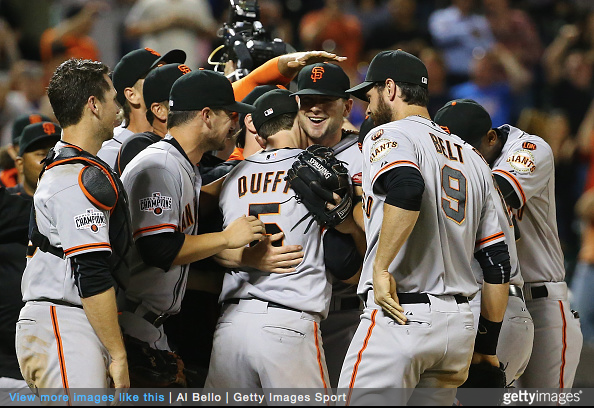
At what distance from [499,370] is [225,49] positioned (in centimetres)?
321

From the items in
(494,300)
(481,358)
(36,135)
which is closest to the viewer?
(494,300)

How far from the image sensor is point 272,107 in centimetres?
450

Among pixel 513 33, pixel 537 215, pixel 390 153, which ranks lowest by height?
pixel 537 215

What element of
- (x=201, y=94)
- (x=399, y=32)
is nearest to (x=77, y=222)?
(x=201, y=94)

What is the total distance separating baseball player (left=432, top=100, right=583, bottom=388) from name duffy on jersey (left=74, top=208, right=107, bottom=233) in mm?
2224

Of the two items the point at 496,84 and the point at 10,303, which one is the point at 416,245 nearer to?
the point at 10,303

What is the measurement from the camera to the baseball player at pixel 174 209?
403cm

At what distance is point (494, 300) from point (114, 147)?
243 centimetres

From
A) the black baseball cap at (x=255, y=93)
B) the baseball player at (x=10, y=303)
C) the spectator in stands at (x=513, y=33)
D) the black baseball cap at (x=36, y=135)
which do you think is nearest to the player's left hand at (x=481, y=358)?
the black baseball cap at (x=255, y=93)

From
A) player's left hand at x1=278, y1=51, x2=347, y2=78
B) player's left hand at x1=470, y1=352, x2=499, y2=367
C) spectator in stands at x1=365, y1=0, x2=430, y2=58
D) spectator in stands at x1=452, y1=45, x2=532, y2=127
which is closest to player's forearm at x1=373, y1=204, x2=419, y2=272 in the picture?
player's left hand at x1=470, y1=352, x2=499, y2=367

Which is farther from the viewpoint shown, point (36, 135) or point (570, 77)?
point (570, 77)

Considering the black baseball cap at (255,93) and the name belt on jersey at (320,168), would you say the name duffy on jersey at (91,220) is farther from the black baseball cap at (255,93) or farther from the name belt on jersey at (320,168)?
the black baseball cap at (255,93)

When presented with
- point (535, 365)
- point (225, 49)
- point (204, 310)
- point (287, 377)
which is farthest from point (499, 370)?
point (225, 49)

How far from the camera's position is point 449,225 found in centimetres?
400
